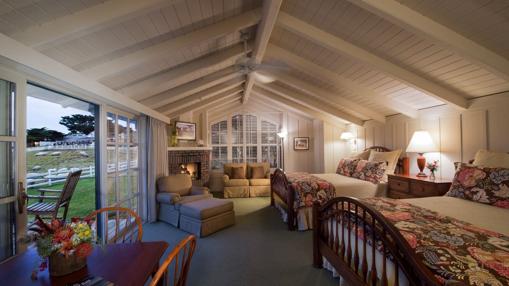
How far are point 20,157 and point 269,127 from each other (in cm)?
613

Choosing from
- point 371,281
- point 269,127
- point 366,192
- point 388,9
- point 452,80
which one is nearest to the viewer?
point 371,281

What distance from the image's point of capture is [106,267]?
1245 mm

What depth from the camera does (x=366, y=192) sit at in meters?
3.85

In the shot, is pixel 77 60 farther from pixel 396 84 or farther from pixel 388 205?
pixel 396 84

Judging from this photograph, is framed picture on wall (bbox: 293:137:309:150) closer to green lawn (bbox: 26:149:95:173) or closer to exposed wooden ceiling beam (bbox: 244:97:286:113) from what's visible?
exposed wooden ceiling beam (bbox: 244:97:286:113)

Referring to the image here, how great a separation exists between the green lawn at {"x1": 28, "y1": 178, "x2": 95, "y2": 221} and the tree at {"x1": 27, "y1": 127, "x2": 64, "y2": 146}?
1003mm

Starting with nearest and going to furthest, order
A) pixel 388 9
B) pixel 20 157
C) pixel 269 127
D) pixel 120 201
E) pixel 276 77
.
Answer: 1. pixel 20 157
2. pixel 388 9
3. pixel 120 201
4. pixel 276 77
5. pixel 269 127

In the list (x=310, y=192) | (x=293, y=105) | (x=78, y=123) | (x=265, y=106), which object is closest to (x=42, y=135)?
(x=78, y=123)

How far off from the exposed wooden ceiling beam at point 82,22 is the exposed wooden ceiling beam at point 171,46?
0.56 m

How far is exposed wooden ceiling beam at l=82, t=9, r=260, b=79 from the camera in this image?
7.29 ft

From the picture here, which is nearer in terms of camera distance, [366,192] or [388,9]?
Answer: [388,9]

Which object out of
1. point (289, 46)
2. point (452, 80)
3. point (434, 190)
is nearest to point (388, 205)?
point (434, 190)

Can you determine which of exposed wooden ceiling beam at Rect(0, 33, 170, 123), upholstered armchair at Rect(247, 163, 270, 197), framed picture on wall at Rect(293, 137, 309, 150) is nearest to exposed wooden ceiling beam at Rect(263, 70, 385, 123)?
framed picture on wall at Rect(293, 137, 309, 150)

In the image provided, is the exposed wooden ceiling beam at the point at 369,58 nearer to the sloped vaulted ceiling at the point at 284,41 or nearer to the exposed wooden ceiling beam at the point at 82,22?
the sloped vaulted ceiling at the point at 284,41
